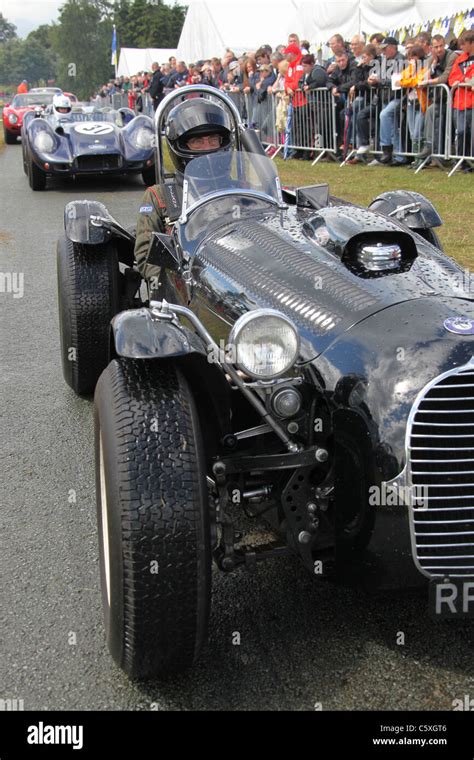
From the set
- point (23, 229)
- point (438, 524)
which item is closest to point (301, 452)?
point (438, 524)

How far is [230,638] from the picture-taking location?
9.11 feet

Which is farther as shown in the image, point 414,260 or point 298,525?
point 414,260

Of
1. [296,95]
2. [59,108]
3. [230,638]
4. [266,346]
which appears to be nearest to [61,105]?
[59,108]

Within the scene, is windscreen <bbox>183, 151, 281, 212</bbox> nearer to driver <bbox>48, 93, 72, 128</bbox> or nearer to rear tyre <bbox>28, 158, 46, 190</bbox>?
rear tyre <bbox>28, 158, 46, 190</bbox>

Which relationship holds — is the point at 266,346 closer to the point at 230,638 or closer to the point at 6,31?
the point at 230,638

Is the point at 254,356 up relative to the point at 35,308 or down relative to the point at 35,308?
up

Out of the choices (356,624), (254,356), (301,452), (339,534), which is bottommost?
(356,624)

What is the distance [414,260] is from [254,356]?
910mm

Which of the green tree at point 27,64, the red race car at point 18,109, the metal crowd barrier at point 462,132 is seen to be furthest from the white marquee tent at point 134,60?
the green tree at point 27,64

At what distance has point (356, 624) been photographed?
2824 millimetres

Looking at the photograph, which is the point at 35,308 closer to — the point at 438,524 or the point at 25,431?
the point at 25,431

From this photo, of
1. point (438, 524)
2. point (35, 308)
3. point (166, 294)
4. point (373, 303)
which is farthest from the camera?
point (35, 308)

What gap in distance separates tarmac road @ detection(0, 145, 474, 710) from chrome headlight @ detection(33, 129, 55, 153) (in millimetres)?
9245

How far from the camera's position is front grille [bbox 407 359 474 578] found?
7.63 feet
